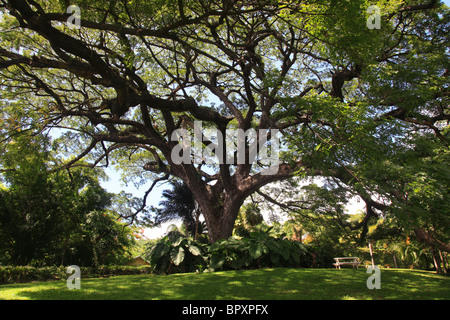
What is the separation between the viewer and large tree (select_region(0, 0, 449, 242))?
5.82 metres

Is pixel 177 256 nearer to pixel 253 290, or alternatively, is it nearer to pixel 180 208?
pixel 253 290

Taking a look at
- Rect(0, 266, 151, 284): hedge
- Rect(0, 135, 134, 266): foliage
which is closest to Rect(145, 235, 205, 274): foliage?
Rect(0, 266, 151, 284): hedge

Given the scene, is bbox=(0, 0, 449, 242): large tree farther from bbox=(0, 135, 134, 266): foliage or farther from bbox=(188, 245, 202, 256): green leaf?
bbox=(188, 245, 202, 256): green leaf

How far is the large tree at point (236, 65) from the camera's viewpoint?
5820mm

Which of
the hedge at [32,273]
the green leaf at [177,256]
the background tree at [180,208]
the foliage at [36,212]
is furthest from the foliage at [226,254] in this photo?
the background tree at [180,208]

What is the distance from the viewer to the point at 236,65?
10.4 metres

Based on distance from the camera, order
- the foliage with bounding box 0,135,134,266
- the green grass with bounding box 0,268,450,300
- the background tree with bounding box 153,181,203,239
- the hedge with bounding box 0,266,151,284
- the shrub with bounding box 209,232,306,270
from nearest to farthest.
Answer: the green grass with bounding box 0,268,450,300
the shrub with bounding box 209,232,306,270
the hedge with bounding box 0,266,151,284
the foliage with bounding box 0,135,134,266
the background tree with bounding box 153,181,203,239

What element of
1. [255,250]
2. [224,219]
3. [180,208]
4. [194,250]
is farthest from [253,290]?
[180,208]

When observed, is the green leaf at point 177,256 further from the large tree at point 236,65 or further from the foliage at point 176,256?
the large tree at point 236,65

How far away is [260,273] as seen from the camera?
7.07 m

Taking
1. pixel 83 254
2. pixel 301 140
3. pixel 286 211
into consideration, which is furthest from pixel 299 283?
pixel 83 254
